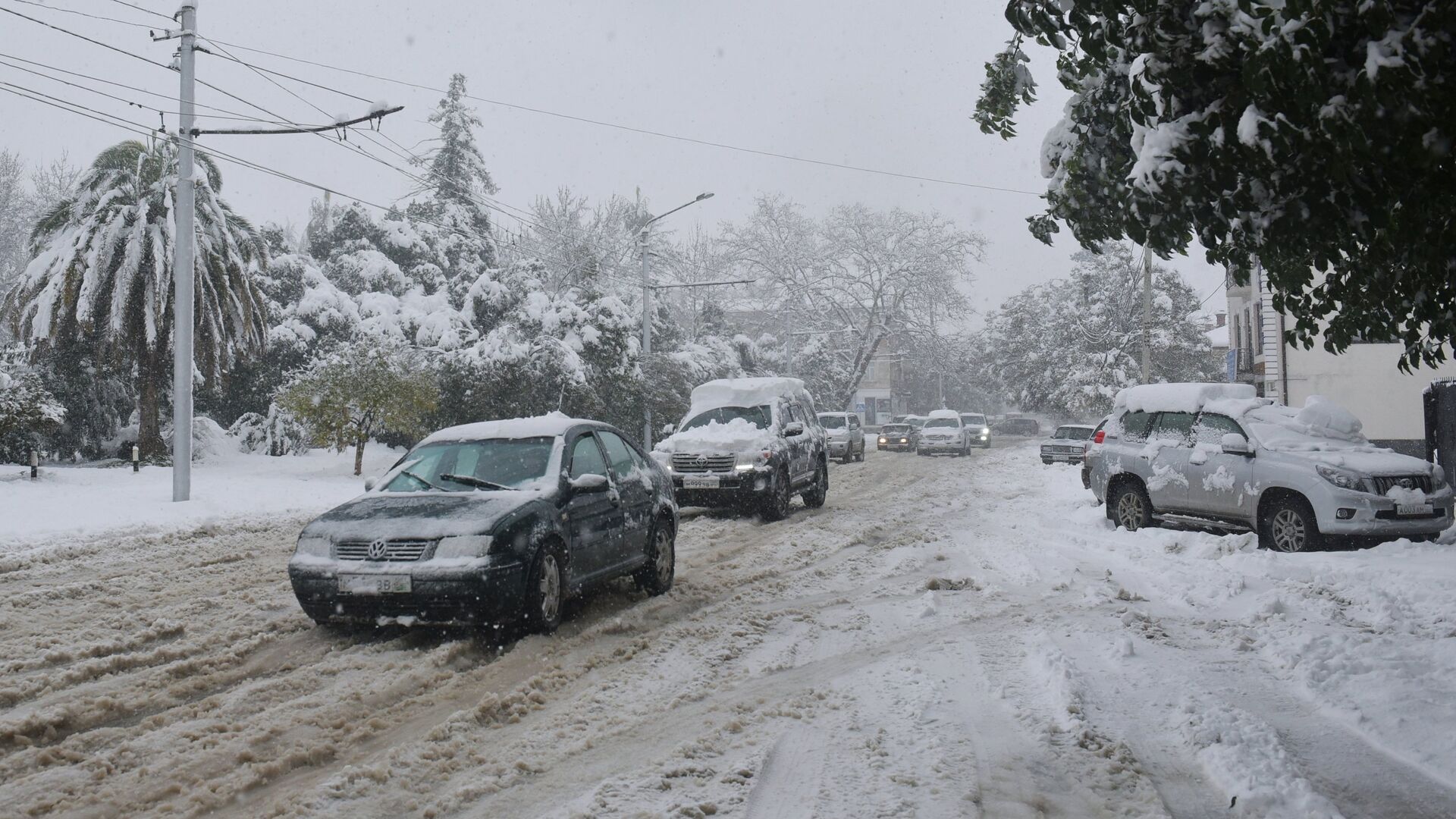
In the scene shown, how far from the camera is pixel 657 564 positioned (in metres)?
8.89

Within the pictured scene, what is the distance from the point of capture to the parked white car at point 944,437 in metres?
40.3

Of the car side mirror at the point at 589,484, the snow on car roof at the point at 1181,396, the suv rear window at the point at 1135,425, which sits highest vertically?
the snow on car roof at the point at 1181,396

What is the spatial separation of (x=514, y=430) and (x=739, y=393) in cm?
895

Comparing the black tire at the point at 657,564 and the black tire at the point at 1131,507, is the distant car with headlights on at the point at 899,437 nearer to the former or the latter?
the black tire at the point at 1131,507

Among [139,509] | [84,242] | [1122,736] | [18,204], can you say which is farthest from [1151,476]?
[18,204]

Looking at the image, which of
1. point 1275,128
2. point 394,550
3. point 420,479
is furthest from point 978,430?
point 1275,128

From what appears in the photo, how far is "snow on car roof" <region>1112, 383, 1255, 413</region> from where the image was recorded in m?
13.3

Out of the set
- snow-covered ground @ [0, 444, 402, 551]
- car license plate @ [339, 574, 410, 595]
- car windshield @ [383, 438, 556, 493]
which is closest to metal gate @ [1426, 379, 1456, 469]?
car windshield @ [383, 438, 556, 493]

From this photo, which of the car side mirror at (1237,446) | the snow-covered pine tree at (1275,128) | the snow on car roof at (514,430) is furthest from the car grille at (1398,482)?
the snow on car roof at (514,430)

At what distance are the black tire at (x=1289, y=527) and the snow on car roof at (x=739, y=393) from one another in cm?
755

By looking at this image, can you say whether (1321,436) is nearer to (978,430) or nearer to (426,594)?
(426,594)

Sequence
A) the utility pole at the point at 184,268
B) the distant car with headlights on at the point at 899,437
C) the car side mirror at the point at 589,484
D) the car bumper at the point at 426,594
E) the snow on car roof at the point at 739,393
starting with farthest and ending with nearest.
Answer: the distant car with headlights on at the point at 899,437 < the snow on car roof at the point at 739,393 < the utility pole at the point at 184,268 < the car side mirror at the point at 589,484 < the car bumper at the point at 426,594

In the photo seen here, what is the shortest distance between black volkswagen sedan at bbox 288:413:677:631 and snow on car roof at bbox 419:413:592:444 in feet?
0.05

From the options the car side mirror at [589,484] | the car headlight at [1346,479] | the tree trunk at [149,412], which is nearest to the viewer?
the car side mirror at [589,484]
